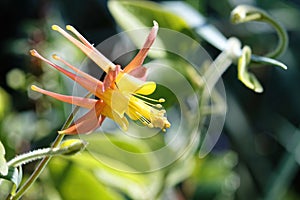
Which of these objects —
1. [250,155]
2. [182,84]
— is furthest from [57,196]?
[250,155]

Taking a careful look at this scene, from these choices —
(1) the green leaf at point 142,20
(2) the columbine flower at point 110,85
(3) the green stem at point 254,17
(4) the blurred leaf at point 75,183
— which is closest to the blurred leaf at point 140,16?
Answer: (1) the green leaf at point 142,20

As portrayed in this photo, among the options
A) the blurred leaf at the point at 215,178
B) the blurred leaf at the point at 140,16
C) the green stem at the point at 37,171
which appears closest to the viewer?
the green stem at the point at 37,171

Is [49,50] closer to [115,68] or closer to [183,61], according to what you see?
[183,61]

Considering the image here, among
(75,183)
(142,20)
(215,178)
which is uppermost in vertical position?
(142,20)

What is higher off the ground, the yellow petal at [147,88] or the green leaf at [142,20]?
the yellow petal at [147,88]

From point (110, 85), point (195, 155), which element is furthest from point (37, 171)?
point (195, 155)

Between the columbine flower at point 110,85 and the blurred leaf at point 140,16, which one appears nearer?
the columbine flower at point 110,85

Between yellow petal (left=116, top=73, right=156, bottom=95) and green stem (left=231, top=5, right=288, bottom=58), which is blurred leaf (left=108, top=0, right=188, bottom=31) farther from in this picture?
yellow petal (left=116, top=73, right=156, bottom=95)

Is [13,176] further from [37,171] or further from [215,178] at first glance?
[215,178]

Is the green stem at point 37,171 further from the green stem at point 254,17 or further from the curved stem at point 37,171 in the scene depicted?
the green stem at point 254,17

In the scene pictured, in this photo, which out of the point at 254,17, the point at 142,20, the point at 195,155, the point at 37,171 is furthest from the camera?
the point at 195,155
